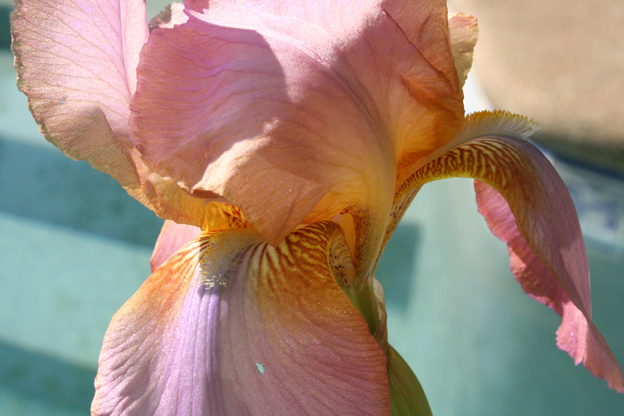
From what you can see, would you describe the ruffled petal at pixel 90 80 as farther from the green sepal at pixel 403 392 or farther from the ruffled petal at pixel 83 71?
the green sepal at pixel 403 392

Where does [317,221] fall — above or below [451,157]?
below

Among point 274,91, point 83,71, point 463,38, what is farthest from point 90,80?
point 463,38

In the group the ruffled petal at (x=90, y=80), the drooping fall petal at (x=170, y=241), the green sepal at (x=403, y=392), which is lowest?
the drooping fall petal at (x=170, y=241)

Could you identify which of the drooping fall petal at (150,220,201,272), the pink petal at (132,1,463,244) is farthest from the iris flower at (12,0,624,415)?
the drooping fall petal at (150,220,201,272)

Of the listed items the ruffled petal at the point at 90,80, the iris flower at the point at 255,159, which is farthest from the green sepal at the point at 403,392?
the ruffled petal at the point at 90,80

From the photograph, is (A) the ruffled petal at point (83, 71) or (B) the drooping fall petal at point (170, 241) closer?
(A) the ruffled petal at point (83, 71)

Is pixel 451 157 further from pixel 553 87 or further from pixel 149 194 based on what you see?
pixel 553 87

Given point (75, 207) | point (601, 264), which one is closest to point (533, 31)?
point (601, 264)
